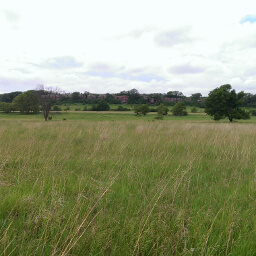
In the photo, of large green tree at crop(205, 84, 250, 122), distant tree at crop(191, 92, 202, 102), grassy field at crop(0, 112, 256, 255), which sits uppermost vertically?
distant tree at crop(191, 92, 202, 102)

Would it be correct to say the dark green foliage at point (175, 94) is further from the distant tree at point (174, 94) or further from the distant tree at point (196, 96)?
the distant tree at point (196, 96)

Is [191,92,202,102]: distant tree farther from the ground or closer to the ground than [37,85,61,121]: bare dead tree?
farther from the ground

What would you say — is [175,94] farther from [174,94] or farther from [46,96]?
[46,96]

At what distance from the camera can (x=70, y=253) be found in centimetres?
165

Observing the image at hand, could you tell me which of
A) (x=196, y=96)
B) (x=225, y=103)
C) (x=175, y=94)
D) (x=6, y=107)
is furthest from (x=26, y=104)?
(x=196, y=96)

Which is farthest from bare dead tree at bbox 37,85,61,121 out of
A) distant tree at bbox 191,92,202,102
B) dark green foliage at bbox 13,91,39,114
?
distant tree at bbox 191,92,202,102

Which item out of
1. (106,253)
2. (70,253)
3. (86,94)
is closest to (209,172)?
(106,253)

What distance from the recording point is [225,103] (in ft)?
120

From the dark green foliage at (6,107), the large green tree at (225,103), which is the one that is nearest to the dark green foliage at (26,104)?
the dark green foliage at (6,107)

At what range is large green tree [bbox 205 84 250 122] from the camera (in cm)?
3644

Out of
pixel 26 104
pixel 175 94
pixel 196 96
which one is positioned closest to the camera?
pixel 26 104

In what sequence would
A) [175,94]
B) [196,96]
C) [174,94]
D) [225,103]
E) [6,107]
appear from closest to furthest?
[225,103]
[6,107]
[196,96]
[174,94]
[175,94]

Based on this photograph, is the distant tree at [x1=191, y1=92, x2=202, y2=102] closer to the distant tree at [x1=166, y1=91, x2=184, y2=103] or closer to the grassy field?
the distant tree at [x1=166, y1=91, x2=184, y2=103]

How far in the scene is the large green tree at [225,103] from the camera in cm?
3644
